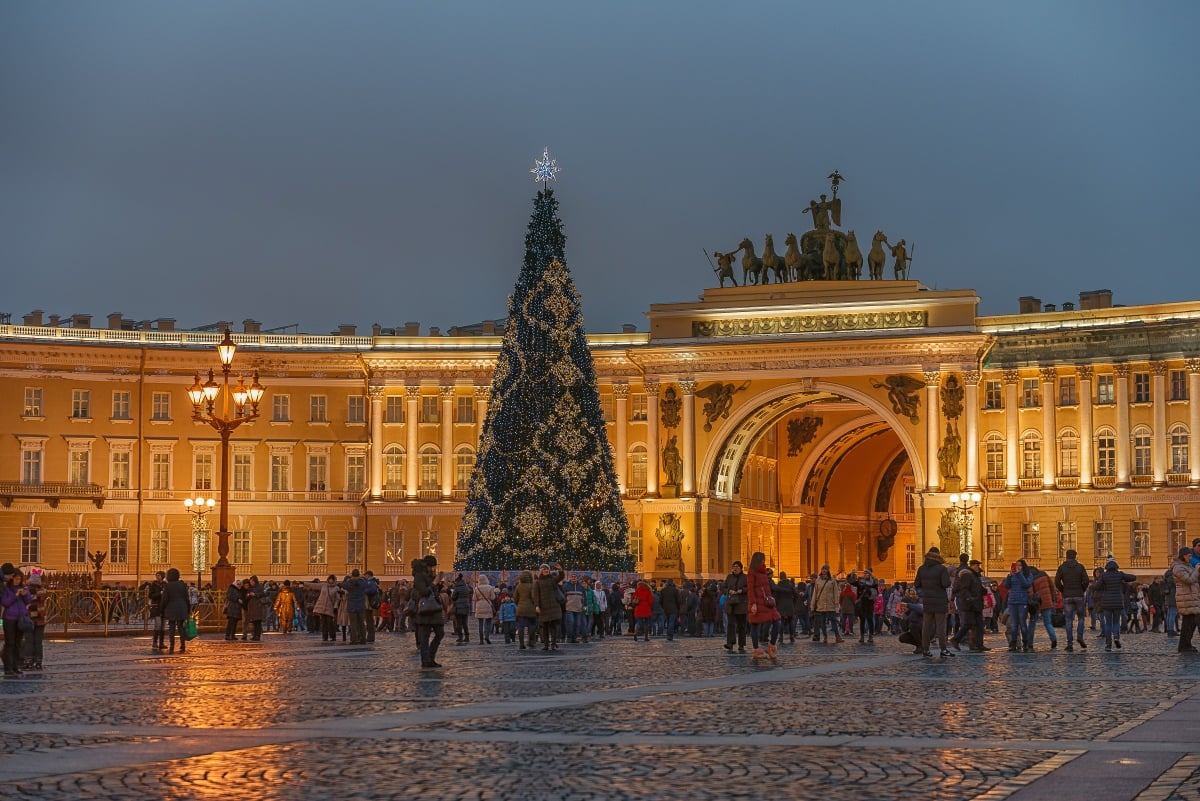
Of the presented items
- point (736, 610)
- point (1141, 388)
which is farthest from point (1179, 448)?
point (736, 610)

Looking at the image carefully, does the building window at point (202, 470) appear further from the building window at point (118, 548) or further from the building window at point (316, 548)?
the building window at point (316, 548)

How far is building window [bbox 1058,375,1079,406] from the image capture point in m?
71.3

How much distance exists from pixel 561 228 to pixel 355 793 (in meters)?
39.2

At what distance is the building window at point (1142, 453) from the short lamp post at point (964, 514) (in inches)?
238

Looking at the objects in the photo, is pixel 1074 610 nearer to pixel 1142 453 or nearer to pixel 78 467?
pixel 1142 453

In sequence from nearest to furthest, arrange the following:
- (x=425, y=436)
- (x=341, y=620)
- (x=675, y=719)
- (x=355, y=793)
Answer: (x=355, y=793) < (x=675, y=719) < (x=341, y=620) < (x=425, y=436)

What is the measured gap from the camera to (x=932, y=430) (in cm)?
7100

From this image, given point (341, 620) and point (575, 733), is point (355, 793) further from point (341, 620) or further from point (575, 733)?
point (341, 620)

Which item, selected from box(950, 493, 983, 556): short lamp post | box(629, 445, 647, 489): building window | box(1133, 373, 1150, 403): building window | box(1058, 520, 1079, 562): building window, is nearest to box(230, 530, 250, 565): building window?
box(629, 445, 647, 489): building window

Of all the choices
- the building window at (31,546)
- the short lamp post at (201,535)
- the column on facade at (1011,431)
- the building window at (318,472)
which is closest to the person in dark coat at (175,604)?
the short lamp post at (201,535)

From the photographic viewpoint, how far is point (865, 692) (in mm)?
19422

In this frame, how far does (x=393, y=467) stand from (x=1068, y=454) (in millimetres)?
25973

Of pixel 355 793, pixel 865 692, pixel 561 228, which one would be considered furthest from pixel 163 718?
pixel 561 228

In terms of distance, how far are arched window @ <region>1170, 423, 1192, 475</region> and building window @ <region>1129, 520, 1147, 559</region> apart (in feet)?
7.45
